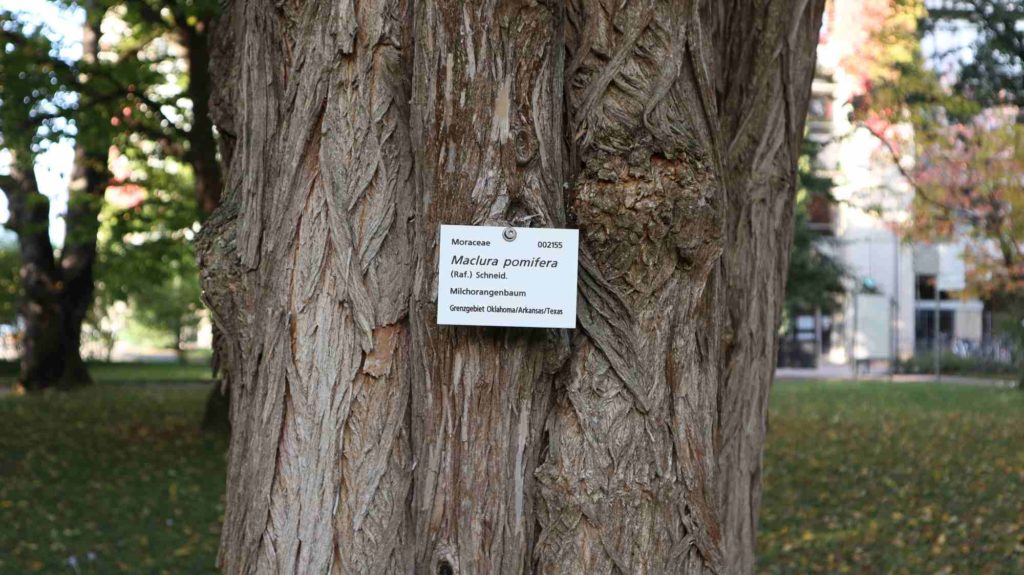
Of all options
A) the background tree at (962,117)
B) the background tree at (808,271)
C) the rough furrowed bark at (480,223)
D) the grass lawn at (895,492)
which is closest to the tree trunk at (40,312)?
the grass lawn at (895,492)

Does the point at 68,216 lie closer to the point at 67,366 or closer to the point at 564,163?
the point at 67,366

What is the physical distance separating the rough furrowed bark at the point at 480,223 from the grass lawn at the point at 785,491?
425 centimetres

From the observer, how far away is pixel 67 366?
65.3 feet

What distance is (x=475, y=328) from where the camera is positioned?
2.79 metres

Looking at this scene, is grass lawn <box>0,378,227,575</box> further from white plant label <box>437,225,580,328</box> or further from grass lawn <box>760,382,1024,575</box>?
white plant label <box>437,225,580,328</box>

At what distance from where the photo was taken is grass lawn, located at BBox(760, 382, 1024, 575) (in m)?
6.74

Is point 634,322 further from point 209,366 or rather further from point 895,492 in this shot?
point 209,366

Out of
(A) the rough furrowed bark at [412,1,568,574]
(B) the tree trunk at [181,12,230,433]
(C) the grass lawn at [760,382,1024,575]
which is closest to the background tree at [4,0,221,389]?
(B) the tree trunk at [181,12,230,433]

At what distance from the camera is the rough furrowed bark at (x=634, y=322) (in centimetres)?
279

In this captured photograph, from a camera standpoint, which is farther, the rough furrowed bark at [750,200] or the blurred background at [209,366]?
the blurred background at [209,366]

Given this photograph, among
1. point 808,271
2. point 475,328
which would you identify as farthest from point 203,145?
point 808,271

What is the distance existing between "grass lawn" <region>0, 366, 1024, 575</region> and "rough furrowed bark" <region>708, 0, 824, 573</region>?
3.08 meters

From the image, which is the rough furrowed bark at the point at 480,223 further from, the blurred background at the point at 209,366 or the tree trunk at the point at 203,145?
the tree trunk at the point at 203,145

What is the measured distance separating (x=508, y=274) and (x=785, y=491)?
23.1 feet
